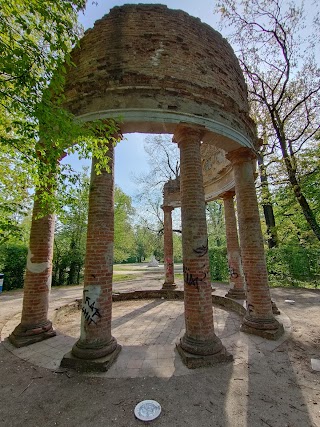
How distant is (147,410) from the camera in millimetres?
2910

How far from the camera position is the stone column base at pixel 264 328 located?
5.12 meters

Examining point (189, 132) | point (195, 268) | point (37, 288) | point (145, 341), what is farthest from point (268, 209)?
point (37, 288)

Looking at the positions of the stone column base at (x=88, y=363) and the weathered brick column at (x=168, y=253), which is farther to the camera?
the weathered brick column at (x=168, y=253)

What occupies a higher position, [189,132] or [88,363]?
[189,132]

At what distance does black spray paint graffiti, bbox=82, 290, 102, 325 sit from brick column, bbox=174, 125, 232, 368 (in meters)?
1.82

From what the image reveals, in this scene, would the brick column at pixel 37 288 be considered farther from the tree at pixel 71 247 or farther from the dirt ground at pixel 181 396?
the tree at pixel 71 247

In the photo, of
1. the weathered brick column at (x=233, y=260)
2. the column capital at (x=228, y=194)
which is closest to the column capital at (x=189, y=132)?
the column capital at (x=228, y=194)

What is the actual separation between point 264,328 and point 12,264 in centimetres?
1506

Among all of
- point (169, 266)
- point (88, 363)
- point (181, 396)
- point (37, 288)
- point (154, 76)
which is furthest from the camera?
A: point (169, 266)

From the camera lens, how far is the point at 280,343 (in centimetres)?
485

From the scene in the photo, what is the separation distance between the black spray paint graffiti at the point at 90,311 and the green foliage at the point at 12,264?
12621 millimetres

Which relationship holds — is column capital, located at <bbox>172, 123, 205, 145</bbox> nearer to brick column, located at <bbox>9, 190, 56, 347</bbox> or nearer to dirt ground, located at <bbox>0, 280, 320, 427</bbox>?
brick column, located at <bbox>9, 190, 56, 347</bbox>

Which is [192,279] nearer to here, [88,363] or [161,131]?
[88,363]

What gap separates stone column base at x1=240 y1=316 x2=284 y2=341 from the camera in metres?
5.12
